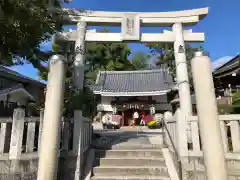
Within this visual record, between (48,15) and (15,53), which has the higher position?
(48,15)

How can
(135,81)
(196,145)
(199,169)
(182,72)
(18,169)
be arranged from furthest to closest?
(135,81)
(182,72)
(196,145)
(199,169)
(18,169)

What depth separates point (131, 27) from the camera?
6066 millimetres

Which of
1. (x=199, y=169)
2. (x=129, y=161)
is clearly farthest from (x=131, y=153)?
(x=199, y=169)

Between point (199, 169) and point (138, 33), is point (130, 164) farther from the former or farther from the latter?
point (138, 33)

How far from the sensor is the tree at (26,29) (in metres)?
4.57

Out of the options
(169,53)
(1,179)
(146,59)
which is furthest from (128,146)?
(146,59)

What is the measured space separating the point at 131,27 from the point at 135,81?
1476 centimetres

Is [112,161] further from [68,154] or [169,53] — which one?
[169,53]

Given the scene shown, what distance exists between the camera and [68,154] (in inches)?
189

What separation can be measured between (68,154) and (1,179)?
1421 millimetres

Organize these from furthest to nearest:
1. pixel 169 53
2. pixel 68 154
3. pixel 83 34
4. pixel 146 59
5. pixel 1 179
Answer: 1. pixel 146 59
2. pixel 169 53
3. pixel 83 34
4. pixel 68 154
5. pixel 1 179

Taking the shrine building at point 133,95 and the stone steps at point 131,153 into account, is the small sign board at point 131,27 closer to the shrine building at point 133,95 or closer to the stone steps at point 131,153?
the stone steps at point 131,153

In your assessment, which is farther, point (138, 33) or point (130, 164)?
point (138, 33)

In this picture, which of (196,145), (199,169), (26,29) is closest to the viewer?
(199,169)
